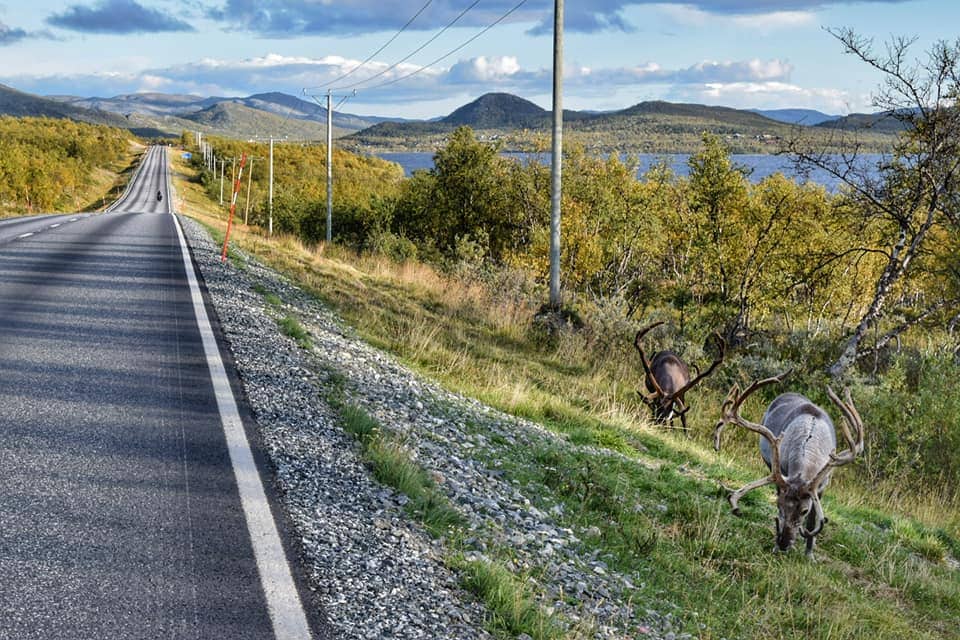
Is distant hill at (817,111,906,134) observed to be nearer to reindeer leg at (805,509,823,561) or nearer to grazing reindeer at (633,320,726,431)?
grazing reindeer at (633,320,726,431)

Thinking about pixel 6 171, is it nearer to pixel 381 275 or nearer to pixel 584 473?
pixel 381 275

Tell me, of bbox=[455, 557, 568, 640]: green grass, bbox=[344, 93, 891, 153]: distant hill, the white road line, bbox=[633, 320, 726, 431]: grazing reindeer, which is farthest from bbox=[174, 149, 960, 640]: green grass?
bbox=[344, 93, 891, 153]: distant hill

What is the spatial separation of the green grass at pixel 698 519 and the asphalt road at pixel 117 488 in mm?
1289

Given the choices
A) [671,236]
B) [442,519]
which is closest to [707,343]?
[671,236]

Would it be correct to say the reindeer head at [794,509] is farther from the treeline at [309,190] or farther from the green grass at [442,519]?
the treeline at [309,190]

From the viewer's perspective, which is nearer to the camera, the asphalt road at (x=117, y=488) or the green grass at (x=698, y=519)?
the asphalt road at (x=117, y=488)

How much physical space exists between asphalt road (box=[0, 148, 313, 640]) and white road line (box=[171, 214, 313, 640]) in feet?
0.13

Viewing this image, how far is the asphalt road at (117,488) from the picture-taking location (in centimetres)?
349

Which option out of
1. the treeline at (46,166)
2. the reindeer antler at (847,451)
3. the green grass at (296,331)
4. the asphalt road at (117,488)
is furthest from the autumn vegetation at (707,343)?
the treeline at (46,166)

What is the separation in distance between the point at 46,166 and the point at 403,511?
8717 centimetres

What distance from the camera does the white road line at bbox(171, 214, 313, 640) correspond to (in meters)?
3.51

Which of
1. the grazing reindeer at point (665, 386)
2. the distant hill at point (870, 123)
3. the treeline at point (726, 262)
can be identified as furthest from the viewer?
the distant hill at point (870, 123)

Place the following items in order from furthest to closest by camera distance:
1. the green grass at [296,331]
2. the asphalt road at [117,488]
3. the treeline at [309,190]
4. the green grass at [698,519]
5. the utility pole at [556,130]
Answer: the treeline at [309,190] < the utility pole at [556,130] < the green grass at [296,331] < the green grass at [698,519] < the asphalt road at [117,488]

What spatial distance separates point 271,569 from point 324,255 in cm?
2329
